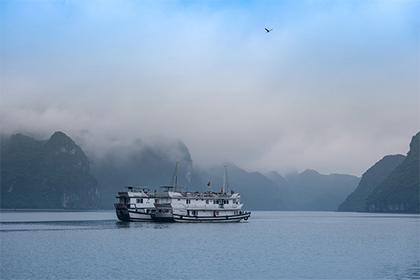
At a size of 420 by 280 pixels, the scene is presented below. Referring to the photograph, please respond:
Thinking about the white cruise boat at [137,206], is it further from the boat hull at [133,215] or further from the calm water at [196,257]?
the calm water at [196,257]

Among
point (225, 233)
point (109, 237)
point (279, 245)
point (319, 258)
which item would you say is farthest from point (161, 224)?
point (319, 258)

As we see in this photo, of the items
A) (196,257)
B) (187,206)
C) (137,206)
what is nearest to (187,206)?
(187,206)

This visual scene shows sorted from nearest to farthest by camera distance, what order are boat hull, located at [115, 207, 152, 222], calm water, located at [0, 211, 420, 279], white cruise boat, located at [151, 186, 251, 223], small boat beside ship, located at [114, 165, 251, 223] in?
calm water, located at [0, 211, 420, 279], white cruise boat, located at [151, 186, 251, 223], small boat beside ship, located at [114, 165, 251, 223], boat hull, located at [115, 207, 152, 222]

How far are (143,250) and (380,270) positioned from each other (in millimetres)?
32249

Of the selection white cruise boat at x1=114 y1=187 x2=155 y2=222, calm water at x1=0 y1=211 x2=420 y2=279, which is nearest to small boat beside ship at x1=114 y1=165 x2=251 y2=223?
white cruise boat at x1=114 y1=187 x2=155 y2=222

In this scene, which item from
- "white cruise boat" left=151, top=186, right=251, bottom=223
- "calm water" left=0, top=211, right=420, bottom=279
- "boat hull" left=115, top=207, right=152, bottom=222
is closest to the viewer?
"calm water" left=0, top=211, right=420, bottom=279

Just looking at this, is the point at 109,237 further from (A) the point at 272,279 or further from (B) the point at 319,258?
(A) the point at 272,279

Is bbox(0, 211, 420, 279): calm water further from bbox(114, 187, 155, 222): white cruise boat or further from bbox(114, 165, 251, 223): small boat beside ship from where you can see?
bbox(114, 187, 155, 222): white cruise boat

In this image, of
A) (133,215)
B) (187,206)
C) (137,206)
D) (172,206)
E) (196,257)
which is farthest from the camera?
(133,215)

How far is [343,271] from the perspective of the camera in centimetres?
6769

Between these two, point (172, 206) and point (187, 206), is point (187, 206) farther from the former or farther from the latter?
point (172, 206)

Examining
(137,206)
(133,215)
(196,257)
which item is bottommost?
(196,257)

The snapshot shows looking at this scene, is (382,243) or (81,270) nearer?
(81,270)

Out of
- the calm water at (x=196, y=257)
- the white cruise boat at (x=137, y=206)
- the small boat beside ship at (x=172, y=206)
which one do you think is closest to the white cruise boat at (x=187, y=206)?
the small boat beside ship at (x=172, y=206)
